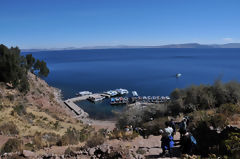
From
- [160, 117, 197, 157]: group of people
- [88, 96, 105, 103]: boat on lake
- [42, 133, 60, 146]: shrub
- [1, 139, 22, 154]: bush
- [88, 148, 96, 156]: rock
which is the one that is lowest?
[88, 96, 105, 103]: boat on lake

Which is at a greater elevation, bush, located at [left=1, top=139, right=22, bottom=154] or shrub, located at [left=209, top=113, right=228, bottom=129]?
shrub, located at [left=209, top=113, right=228, bottom=129]

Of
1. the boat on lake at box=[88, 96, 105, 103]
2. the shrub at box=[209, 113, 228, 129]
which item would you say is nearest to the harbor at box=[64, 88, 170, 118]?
the boat on lake at box=[88, 96, 105, 103]

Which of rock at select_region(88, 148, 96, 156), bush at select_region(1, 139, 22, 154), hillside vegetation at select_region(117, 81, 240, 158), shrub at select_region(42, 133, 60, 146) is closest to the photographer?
rock at select_region(88, 148, 96, 156)

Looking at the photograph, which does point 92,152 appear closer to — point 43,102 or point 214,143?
point 214,143

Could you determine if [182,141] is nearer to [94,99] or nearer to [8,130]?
[8,130]

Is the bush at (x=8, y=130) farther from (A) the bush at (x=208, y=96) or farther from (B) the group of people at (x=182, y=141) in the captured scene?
(A) the bush at (x=208, y=96)

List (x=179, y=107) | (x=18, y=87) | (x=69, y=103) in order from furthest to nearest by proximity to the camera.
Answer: (x=69, y=103)
(x=18, y=87)
(x=179, y=107)

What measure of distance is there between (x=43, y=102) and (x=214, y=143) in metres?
33.4

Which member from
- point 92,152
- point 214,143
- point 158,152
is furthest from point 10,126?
point 214,143

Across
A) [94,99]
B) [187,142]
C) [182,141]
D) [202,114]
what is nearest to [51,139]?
[182,141]

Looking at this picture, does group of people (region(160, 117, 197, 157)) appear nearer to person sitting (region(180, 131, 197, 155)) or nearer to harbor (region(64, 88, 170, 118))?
person sitting (region(180, 131, 197, 155))

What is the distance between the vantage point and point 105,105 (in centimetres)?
4519

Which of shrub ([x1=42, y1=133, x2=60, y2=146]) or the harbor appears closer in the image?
shrub ([x1=42, y1=133, x2=60, y2=146])

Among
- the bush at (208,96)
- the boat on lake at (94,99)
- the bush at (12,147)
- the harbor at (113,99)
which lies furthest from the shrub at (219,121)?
the boat on lake at (94,99)
